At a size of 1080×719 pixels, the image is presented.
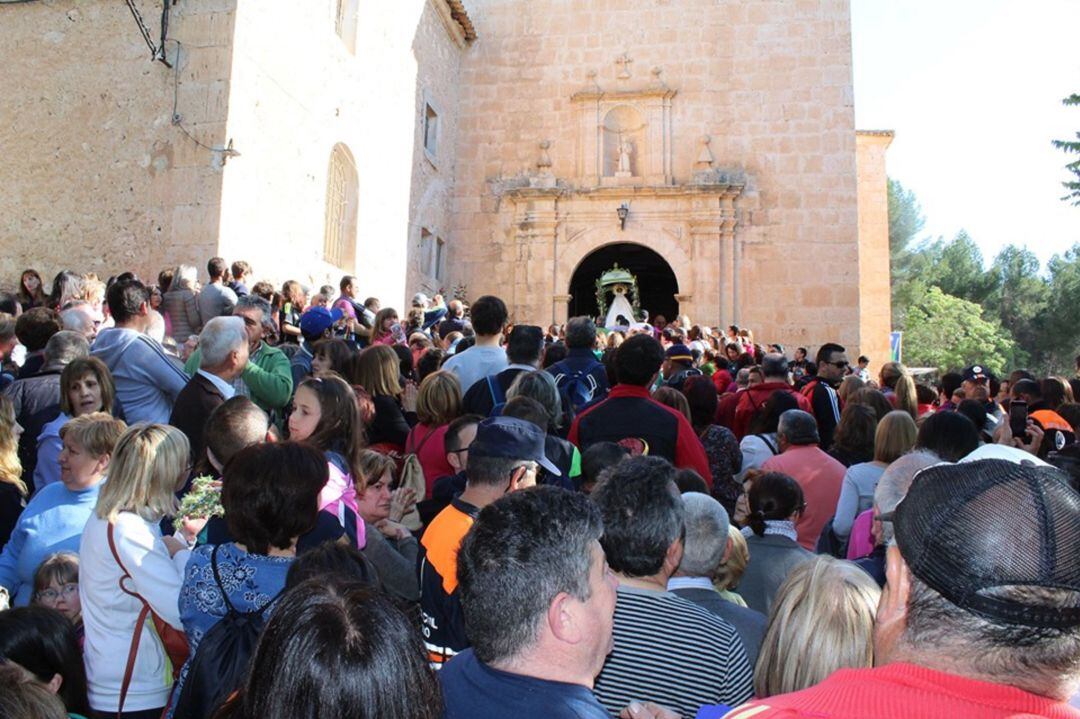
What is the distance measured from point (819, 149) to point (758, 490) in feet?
50.2

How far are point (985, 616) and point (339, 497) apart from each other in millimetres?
2323

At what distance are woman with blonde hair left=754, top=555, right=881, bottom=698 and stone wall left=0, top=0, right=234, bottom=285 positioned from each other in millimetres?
9318

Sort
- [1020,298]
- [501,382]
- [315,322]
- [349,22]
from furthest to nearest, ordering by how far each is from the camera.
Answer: [1020,298]
[349,22]
[315,322]
[501,382]

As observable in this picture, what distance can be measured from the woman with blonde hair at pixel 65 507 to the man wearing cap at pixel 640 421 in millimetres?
2257

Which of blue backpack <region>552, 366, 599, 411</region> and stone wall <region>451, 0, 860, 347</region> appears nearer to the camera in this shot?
blue backpack <region>552, 366, 599, 411</region>

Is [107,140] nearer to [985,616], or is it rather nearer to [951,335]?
[985,616]

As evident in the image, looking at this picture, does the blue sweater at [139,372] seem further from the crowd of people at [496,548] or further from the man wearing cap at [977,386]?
the man wearing cap at [977,386]

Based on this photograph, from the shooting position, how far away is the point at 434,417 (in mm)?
Result: 4914

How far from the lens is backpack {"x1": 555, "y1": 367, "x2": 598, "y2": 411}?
583 centimetres

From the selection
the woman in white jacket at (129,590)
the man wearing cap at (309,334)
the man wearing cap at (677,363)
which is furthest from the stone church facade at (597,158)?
the woman in white jacket at (129,590)

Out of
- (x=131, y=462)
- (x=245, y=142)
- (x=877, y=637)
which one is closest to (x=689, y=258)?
(x=245, y=142)

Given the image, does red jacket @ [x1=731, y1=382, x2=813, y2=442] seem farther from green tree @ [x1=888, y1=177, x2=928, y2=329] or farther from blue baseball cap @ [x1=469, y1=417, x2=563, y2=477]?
green tree @ [x1=888, y1=177, x2=928, y2=329]

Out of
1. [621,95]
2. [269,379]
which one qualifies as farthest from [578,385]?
[621,95]

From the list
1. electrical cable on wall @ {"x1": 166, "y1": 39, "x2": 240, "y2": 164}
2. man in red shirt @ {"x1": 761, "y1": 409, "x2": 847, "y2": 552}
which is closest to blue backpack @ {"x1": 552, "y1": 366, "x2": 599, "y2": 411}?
man in red shirt @ {"x1": 761, "y1": 409, "x2": 847, "y2": 552}
